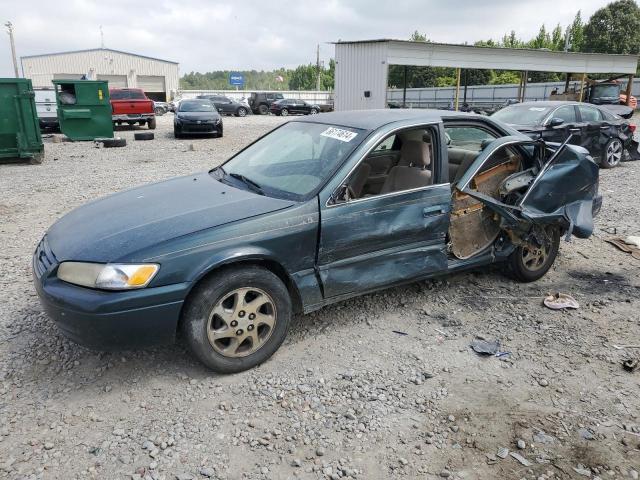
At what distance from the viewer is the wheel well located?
3.03 metres

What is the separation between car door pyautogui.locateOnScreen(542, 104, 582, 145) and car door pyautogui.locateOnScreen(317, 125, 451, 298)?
271 inches

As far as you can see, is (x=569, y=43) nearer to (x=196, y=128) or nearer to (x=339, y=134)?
(x=196, y=128)

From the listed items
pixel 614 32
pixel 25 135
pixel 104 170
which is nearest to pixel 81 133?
pixel 25 135

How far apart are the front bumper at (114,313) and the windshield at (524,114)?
30.2 feet

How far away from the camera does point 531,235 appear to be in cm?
441

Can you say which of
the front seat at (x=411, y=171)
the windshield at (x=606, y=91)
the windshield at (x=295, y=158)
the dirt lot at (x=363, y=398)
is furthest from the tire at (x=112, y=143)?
the windshield at (x=606, y=91)

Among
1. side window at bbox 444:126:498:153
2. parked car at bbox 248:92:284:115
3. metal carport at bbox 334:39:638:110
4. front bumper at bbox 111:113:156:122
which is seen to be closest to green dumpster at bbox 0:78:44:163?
front bumper at bbox 111:113:156:122

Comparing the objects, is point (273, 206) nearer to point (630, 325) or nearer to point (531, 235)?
point (531, 235)

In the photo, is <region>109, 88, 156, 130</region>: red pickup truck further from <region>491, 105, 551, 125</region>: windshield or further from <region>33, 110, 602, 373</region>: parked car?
<region>33, 110, 602, 373</region>: parked car

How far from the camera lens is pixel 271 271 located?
3326mm

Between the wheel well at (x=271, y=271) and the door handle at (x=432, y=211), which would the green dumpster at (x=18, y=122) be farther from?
the door handle at (x=432, y=211)

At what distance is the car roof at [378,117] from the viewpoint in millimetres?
3855

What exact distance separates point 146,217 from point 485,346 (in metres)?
2.55

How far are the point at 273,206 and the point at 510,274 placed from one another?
2601 mm
